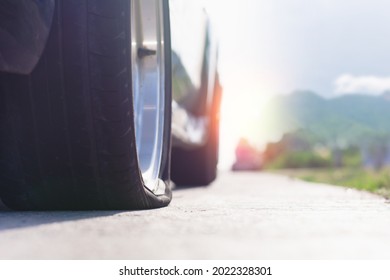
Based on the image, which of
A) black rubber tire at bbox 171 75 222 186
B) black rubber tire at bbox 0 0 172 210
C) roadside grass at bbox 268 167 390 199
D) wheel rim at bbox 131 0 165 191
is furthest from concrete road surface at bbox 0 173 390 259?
black rubber tire at bbox 171 75 222 186

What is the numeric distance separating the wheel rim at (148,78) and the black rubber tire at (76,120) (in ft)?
1.52

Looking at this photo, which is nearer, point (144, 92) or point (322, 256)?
point (322, 256)

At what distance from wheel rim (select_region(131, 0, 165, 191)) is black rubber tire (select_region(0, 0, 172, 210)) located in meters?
0.46

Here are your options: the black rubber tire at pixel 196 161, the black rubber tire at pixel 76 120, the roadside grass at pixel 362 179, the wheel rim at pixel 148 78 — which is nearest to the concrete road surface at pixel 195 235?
the black rubber tire at pixel 76 120

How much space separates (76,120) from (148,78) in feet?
2.55

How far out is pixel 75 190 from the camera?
6.13 feet

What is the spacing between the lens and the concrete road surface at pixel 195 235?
1.24 metres

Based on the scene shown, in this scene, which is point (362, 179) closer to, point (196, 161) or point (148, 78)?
point (196, 161)

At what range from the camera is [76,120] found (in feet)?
5.73

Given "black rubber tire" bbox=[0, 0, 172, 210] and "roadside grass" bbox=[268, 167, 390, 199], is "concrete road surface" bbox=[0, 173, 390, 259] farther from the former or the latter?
"roadside grass" bbox=[268, 167, 390, 199]

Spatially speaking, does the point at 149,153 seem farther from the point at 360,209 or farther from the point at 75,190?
the point at 360,209

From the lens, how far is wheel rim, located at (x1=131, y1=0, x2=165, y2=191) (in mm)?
2354

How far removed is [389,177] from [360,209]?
9.33 feet

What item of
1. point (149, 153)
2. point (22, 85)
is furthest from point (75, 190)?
point (149, 153)
